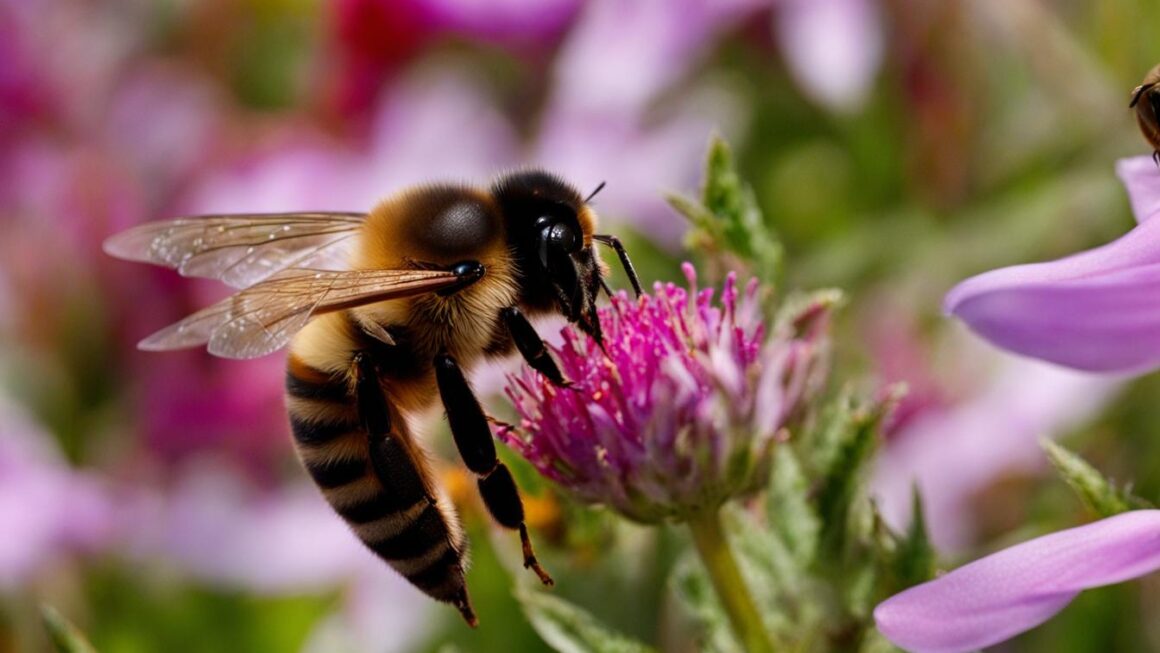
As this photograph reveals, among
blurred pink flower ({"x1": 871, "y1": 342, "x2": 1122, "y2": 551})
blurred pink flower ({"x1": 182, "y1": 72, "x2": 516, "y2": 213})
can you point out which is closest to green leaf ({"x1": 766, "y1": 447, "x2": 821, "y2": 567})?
blurred pink flower ({"x1": 871, "y1": 342, "x2": 1122, "y2": 551})

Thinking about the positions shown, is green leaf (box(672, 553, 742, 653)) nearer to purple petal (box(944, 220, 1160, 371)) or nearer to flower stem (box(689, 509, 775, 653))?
flower stem (box(689, 509, 775, 653))

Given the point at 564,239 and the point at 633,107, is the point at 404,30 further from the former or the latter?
the point at 564,239

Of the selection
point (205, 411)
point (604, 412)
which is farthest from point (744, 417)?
point (205, 411)

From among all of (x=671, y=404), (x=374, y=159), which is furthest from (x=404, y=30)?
(x=671, y=404)

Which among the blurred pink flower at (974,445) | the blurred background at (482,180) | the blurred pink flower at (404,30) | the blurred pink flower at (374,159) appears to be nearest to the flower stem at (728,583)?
the blurred background at (482,180)

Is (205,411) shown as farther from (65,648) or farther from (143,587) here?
(65,648)

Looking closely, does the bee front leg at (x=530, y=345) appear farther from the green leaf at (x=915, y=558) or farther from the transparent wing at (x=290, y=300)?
the green leaf at (x=915, y=558)
